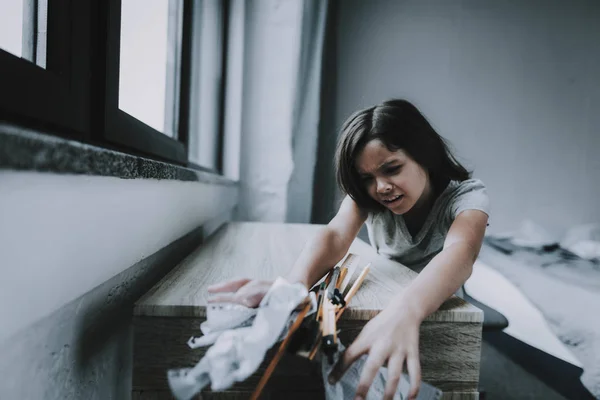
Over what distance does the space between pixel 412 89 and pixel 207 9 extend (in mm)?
1116

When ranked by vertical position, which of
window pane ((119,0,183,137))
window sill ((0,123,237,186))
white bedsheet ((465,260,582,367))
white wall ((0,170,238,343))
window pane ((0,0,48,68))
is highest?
window pane ((119,0,183,137))

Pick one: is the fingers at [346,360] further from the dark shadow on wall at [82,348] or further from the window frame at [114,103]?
the window frame at [114,103]

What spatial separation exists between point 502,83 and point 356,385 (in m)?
2.16

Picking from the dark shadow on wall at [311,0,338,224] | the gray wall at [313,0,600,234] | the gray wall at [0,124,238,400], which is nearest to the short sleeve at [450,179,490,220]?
the gray wall at [0,124,238,400]

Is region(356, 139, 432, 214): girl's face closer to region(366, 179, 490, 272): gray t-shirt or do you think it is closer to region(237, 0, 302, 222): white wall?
region(366, 179, 490, 272): gray t-shirt

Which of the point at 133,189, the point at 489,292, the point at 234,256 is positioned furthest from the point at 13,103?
the point at 489,292

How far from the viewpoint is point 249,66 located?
1.68 metres

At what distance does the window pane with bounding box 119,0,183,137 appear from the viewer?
2.53ft

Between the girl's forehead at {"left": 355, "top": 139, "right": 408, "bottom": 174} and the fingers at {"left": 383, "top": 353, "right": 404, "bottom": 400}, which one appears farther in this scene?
the girl's forehead at {"left": 355, "top": 139, "right": 408, "bottom": 174}

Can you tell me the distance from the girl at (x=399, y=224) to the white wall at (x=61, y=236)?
0.40 ft

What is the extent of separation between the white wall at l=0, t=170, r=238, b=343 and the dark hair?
410 millimetres

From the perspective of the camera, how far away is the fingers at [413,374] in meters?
0.31

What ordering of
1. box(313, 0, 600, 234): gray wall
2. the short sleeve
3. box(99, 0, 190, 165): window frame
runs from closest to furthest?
1. box(99, 0, 190, 165): window frame
2. the short sleeve
3. box(313, 0, 600, 234): gray wall

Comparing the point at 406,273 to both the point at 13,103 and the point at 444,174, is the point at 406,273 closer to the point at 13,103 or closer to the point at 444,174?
the point at 444,174
